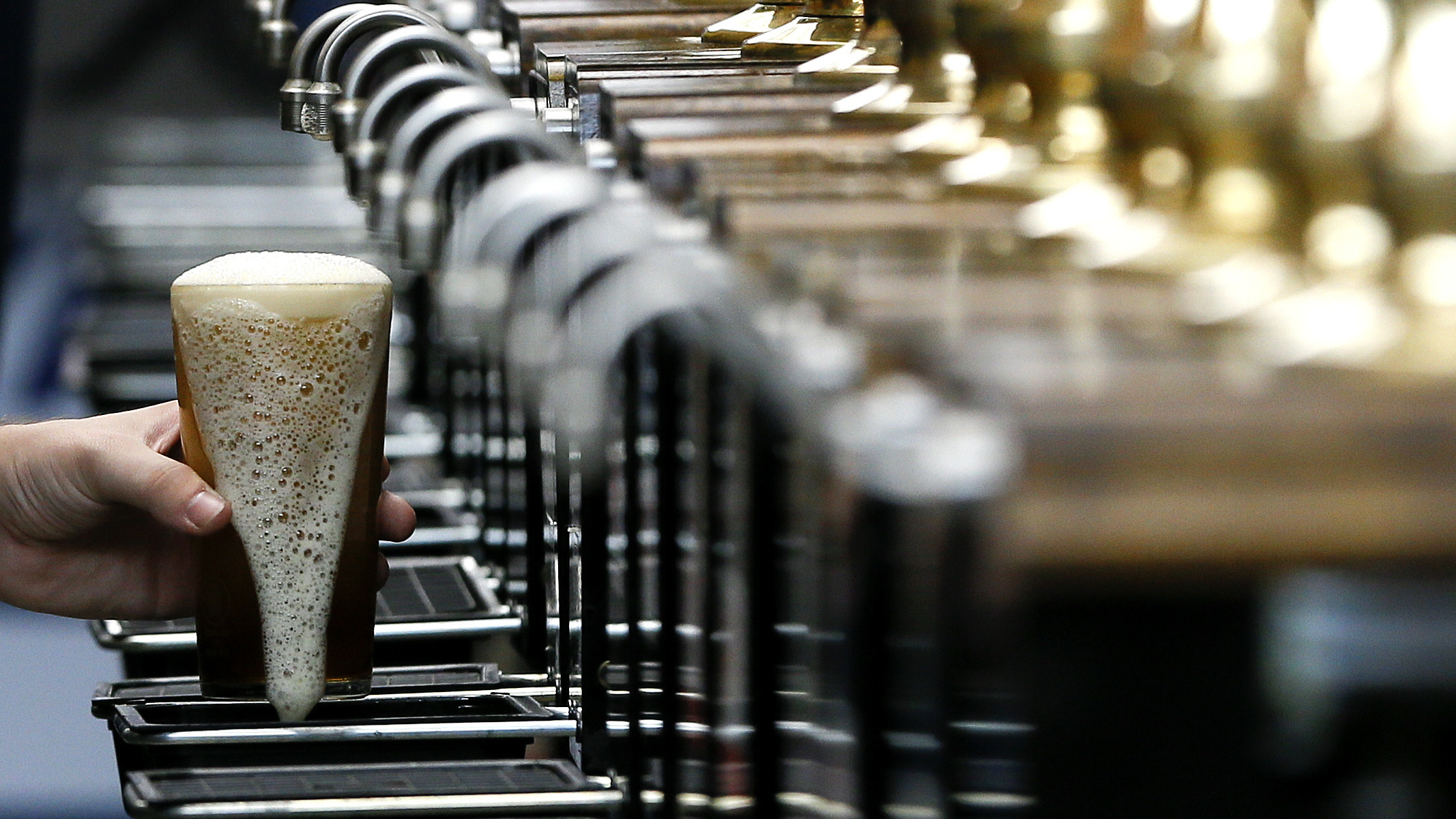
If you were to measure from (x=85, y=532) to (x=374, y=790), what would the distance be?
1.37 feet

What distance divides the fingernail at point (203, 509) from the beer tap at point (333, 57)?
22cm

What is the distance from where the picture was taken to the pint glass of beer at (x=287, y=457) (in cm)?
108

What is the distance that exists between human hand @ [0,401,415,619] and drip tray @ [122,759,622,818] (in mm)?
216

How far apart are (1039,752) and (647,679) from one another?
46 centimetres

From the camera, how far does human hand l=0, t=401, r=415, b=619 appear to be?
1258mm

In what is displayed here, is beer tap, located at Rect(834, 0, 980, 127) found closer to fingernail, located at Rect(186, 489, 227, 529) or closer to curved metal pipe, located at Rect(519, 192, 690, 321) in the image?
curved metal pipe, located at Rect(519, 192, 690, 321)

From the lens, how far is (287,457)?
3.61ft

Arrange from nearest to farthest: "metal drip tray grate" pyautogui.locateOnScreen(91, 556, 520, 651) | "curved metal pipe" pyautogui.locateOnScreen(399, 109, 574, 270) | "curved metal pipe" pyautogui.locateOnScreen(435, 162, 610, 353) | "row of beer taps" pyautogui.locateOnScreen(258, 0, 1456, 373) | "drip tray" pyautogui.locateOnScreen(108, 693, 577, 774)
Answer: "row of beer taps" pyautogui.locateOnScreen(258, 0, 1456, 373) → "curved metal pipe" pyautogui.locateOnScreen(435, 162, 610, 353) → "curved metal pipe" pyautogui.locateOnScreen(399, 109, 574, 270) → "drip tray" pyautogui.locateOnScreen(108, 693, 577, 774) → "metal drip tray grate" pyautogui.locateOnScreen(91, 556, 520, 651)

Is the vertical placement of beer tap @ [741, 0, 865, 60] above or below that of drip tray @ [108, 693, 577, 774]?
above

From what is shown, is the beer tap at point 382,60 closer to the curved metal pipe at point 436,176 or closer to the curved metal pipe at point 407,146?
the curved metal pipe at point 407,146

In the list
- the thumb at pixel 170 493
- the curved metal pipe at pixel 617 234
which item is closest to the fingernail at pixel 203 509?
the thumb at pixel 170 493

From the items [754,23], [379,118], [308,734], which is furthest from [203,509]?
[754,23]

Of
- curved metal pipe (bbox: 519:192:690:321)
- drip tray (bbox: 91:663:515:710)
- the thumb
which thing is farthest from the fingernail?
curved metal pipe (bbox: 519:192:690:321)

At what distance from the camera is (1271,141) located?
679 millimetres
